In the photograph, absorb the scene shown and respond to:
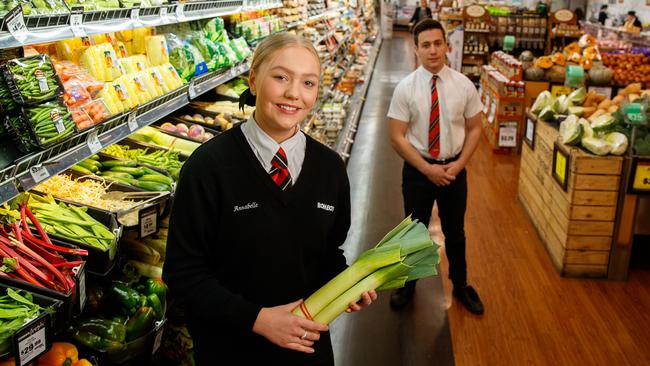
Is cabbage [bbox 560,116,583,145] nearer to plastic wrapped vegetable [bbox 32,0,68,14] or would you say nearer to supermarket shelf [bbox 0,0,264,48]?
supermarket shelf [bbox 0,0,264,48]

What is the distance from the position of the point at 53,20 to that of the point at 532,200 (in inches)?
177

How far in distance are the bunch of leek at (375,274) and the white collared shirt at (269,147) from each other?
32 centimetres

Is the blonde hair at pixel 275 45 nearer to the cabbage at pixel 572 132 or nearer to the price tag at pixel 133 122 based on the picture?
the price tag at pixel 133 122

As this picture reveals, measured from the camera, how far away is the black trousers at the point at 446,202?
371 centimetres

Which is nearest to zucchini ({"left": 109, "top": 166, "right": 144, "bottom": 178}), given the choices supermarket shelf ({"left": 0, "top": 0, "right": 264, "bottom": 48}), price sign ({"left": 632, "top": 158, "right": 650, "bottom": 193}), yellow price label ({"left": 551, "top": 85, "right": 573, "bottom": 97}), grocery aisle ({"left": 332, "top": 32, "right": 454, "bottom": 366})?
supermarket shelf ({"left": 0, "top": 0, "right": 264, "bottom": 48})

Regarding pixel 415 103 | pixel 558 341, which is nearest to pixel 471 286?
pixel 558 341

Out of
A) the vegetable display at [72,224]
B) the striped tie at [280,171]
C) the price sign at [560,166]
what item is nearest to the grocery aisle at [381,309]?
the price sign at [560,166]

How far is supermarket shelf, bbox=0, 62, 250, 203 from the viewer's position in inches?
67.1

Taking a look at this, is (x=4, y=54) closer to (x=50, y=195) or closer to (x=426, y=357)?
(x=50, y=195)

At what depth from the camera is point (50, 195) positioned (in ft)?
7.33

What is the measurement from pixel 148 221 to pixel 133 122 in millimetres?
497

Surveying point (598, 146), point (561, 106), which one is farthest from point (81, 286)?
point (561, 106)

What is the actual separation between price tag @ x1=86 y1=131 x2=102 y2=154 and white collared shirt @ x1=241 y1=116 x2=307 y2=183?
0.73 meters

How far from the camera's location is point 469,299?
12.8 feet
